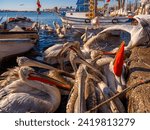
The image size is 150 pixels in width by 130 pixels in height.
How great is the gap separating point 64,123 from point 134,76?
8.99ft

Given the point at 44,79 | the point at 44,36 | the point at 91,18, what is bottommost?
the point at 44,36

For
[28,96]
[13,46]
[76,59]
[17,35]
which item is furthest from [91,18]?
[28,96]

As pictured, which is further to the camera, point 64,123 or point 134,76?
point 134,76

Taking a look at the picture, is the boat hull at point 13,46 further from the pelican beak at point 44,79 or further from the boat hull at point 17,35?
the pelican beak at point 44,79

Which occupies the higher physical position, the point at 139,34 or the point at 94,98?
the point at 139,34

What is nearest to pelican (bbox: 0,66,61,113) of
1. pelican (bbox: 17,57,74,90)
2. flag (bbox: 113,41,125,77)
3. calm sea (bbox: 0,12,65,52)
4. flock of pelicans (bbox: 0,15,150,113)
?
flock of pelicans (bbox: 0,15,150,113)

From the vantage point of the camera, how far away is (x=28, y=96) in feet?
19.7

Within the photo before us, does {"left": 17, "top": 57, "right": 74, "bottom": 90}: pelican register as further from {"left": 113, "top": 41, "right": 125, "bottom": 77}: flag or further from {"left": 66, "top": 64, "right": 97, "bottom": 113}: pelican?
{"left": 113, "top": 41, "right": 125, "bottom": 77}: flag

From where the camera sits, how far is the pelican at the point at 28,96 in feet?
19.0

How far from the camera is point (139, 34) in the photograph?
31.1 ft

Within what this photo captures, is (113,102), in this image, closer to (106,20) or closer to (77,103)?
(77,103)

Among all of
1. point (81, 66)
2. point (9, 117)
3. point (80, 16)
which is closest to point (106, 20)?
point (80, 16)

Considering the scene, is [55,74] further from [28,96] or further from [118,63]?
[118,63]

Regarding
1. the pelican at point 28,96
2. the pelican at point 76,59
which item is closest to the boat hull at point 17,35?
the pelican at point 76,59
